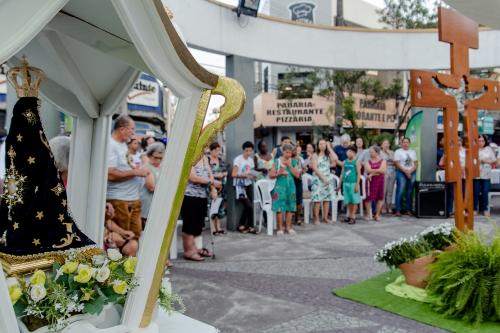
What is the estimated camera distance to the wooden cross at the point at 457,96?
4.56 m

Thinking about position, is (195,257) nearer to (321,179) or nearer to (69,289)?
(321,179)

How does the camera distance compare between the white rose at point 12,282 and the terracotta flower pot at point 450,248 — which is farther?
the terracotta flower pot at point 450,248

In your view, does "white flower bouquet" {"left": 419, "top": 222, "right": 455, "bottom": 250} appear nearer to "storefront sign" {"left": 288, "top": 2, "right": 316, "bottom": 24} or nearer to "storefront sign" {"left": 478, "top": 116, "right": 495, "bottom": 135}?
"storefront sign" {"left": 288, "top": 2, "right": 316, "bottom": 24}

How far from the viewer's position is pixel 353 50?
9391mm

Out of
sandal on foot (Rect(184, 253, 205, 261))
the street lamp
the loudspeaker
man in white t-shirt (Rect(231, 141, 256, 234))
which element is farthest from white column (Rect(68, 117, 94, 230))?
the loudspeaker

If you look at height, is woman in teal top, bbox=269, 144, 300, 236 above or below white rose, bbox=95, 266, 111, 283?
above

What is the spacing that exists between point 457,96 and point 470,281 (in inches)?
83.0

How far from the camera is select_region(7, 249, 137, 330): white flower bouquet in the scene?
1791 millimetres

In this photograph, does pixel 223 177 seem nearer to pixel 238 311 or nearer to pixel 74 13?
pixel 238 311

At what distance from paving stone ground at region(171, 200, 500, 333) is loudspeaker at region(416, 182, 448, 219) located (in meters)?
1.33

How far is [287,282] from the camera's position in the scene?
16.1ft

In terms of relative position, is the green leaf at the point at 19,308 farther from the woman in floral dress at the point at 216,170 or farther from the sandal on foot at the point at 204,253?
the woman in floral dress at the point at 216,170

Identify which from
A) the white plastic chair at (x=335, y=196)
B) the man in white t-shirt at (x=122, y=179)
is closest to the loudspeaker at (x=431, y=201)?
the white plastic chair at (x=335, y=196)

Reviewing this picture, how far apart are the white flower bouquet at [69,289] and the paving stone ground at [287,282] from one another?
1791 mm
